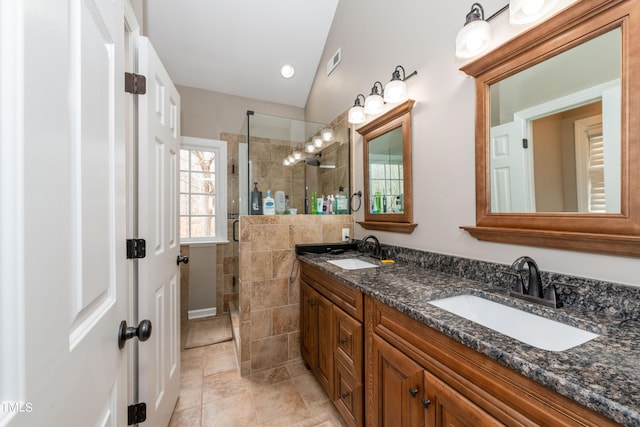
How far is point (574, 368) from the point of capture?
0.59 m

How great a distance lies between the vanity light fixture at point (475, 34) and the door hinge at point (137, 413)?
2.25 metres

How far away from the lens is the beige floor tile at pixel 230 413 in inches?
61.8

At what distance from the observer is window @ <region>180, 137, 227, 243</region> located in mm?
3133

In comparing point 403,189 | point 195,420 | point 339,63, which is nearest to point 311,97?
point 339,63

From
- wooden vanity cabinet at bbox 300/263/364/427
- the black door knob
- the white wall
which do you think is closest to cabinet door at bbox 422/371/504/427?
wooden vanity cabinet at bbox 300/263/364/427

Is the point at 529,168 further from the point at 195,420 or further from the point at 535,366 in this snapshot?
the point at 195,420

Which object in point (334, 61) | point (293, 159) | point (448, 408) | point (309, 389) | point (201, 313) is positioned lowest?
point (309, 389)

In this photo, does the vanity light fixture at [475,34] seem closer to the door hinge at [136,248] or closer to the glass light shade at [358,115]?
the glass light shade at [358,115]

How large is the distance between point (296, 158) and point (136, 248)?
6.63 ft

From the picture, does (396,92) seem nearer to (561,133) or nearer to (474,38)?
(474,38)

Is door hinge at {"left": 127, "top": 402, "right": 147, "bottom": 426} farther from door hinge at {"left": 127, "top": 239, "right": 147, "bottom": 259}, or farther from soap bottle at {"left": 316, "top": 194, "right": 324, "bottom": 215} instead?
soap bottle at {"left": 316, "top": 194, "right": 324, "bottom": 215}

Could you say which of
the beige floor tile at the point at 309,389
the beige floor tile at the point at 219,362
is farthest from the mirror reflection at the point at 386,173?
the beige floor tile at the point at 219,362

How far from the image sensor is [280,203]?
254cm

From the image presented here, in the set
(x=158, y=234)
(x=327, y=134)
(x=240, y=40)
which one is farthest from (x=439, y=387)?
(x=240, y=40)
